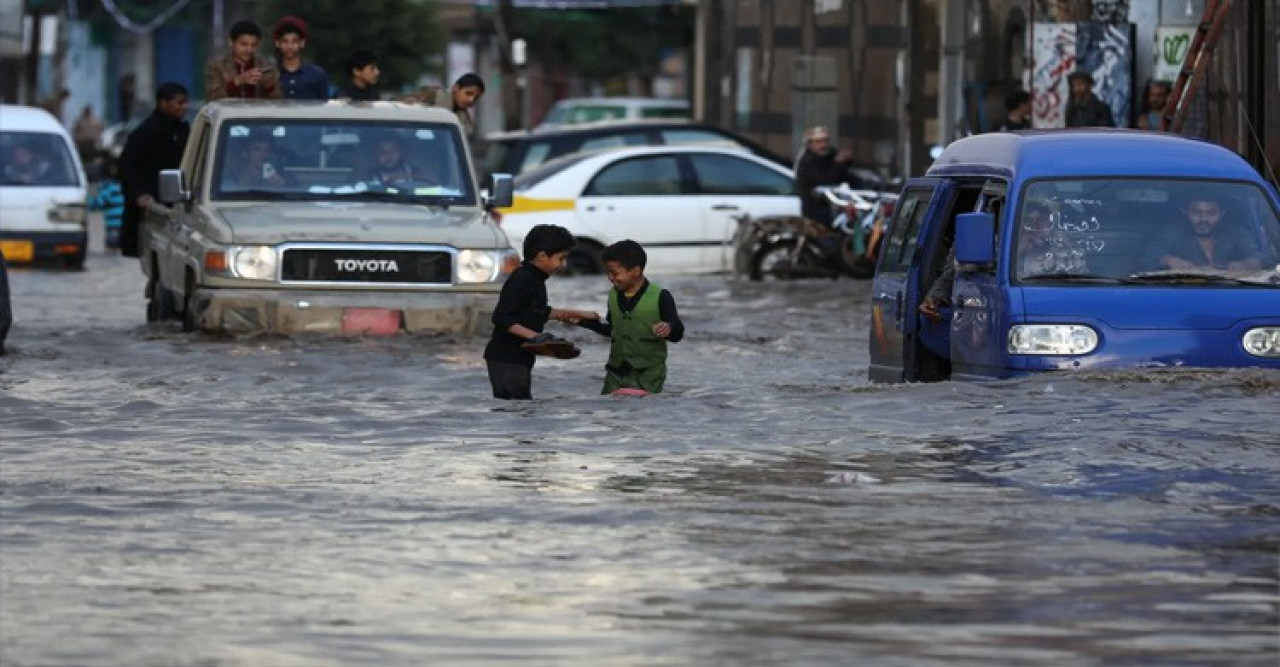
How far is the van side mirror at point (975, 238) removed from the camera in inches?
570

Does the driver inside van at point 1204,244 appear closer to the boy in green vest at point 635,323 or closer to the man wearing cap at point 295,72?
the boy in green vest at point 635,323

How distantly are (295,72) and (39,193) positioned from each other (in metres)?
10.2

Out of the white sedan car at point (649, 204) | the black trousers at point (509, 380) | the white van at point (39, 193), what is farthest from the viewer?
the white van at point (39, 193)

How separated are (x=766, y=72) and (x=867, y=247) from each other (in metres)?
16.7

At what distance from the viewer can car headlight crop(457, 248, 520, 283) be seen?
62.5 ft

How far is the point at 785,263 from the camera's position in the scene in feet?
96.1

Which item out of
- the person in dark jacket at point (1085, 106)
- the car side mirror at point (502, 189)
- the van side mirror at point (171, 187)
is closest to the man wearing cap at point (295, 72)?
the van side mirror at point (171, 187)

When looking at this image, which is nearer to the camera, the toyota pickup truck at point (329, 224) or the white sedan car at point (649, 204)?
the toyota pickup truck at point (329, 224)

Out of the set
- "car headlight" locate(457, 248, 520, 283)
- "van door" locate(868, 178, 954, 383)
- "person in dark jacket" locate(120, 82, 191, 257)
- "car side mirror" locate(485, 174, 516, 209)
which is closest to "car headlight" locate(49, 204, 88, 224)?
"person in dark jacket" locate(120, 82, 191, 257)

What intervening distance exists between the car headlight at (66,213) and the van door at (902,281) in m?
16.2

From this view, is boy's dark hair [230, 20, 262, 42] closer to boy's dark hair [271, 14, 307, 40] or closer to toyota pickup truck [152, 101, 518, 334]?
boy's dark hair [271, 14, 307, 40]

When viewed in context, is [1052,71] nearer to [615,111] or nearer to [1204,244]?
[1204,244]

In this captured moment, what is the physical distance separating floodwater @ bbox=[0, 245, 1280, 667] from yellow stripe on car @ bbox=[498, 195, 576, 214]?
35.5 ft

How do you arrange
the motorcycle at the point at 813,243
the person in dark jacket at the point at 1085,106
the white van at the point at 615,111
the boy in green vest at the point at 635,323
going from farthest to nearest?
the white van at the point at 615,111 → the motorcycle at the point at 813,243 → the person in dark jacket at the point at 1085,106 → the boy in green vest at the point at 635,323
